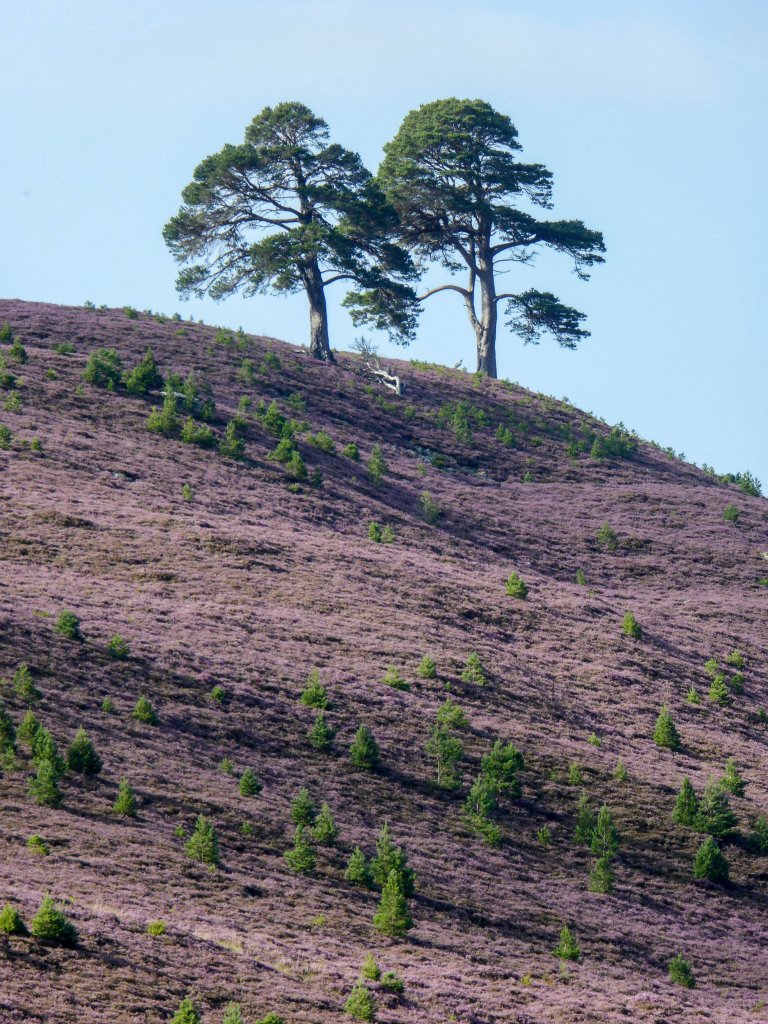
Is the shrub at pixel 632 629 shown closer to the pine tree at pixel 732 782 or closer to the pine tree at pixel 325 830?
the pine tree at pixel 732 782

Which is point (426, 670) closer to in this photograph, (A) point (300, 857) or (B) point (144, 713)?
(B) point (144, 713)

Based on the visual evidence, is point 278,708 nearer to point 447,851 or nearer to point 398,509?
point 447,851

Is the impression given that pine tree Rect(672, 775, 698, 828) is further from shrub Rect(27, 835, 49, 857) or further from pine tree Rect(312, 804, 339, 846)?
shrub Rect(27, 835, 49, 857)

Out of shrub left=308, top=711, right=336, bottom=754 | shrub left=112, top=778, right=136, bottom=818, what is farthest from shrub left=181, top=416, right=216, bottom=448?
shrub left=112, top=778, right=136, bottom=818

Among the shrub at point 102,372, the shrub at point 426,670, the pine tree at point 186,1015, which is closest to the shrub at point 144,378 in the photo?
the shrub at point 102,372

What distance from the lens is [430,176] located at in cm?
6222

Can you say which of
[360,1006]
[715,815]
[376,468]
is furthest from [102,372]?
[360,1006]

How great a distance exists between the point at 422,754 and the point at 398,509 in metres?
17.3

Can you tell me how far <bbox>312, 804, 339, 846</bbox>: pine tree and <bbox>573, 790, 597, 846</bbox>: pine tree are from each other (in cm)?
542

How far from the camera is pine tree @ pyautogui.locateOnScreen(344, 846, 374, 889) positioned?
23.0 meters

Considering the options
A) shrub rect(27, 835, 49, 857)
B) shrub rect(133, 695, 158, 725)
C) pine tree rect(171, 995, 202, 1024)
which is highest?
shrub rect(133, 695, 158, 725)

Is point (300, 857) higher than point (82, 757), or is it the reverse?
point (82, 757)

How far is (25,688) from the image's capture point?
25609 millimetres

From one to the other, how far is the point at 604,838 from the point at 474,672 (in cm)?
679
